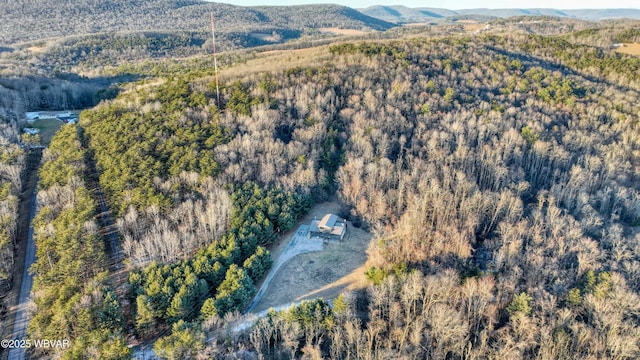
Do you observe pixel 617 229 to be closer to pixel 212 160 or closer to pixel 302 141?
pixel 302 141

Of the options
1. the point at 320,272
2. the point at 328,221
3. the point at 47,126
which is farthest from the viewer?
the point at 47,126

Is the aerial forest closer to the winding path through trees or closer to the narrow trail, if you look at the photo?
the narrow trail

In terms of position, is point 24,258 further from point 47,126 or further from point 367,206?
point 47,126

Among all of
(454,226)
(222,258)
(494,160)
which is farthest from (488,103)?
(222,258)

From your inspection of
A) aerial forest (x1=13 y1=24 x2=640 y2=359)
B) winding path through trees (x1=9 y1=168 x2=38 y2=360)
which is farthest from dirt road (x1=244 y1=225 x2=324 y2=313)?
winding path through trees (x1=9 y1=168 x2=38 y2=360)

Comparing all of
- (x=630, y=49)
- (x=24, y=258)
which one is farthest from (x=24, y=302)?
(x=630, y=49)

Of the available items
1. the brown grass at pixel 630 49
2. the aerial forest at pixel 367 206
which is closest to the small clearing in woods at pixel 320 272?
the aerial forest at pixel 367 206
